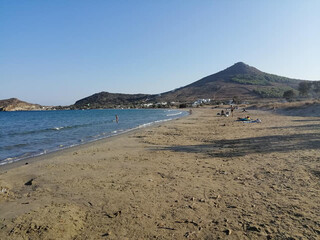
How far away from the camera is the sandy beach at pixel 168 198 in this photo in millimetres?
4414

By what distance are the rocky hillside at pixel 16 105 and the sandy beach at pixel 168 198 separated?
194288 mm

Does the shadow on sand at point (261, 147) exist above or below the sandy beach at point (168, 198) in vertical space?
below

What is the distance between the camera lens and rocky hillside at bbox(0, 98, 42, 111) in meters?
172

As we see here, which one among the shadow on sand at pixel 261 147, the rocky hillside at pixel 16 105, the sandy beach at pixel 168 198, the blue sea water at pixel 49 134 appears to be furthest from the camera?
the rocky hillside at pixel 16 105

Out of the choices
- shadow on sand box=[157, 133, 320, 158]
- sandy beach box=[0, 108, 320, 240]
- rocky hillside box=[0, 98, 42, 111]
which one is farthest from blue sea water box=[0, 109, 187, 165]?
rocky hillside box=[0, 98, 42, 111]

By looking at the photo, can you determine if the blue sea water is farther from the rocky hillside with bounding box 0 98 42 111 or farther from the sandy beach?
the rocky hillside with bounding box 0 98 42 111

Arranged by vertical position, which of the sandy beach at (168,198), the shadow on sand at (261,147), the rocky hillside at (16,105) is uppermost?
the rocky hillside at (16,105)

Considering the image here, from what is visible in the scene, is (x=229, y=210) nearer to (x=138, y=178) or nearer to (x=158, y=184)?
(x=158, y=184)

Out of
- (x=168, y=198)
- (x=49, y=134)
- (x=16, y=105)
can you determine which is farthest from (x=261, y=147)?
(x=16, y=105)

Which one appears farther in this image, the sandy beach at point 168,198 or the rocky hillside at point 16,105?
the rocky hillside at point 16,105

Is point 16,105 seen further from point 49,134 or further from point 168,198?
point 168,198

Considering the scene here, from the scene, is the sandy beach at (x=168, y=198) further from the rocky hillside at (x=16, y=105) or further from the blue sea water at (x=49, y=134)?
the rocky hillside at (x=16, y=105)

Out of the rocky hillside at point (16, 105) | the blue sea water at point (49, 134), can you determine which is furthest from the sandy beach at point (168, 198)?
the rocky hillside at point (16, 105)

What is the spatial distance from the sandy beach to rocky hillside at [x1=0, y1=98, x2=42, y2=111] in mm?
194288
